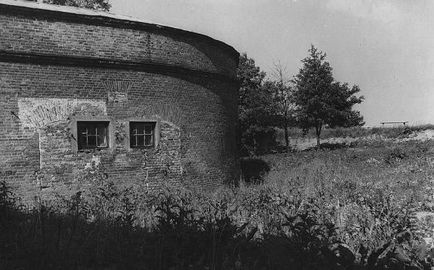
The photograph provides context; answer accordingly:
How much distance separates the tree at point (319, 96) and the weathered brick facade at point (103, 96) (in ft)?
50.9

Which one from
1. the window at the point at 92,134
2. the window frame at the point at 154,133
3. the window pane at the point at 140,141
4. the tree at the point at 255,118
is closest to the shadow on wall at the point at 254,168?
the tree at the point at 255,118

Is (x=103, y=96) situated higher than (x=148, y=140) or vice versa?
(x=103, y=96)

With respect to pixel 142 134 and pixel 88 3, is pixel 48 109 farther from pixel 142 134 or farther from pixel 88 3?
pixel 88 3

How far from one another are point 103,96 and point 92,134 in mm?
1080

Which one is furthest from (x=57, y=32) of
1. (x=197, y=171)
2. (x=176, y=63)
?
(x=197, y=171)

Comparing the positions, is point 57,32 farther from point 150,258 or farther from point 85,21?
point 150,258

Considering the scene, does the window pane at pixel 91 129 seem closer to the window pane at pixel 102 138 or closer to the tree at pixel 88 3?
the window pane at pixel 102 138

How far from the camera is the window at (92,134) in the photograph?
11.1 meters

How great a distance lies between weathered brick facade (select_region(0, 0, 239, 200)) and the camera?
1023 cm

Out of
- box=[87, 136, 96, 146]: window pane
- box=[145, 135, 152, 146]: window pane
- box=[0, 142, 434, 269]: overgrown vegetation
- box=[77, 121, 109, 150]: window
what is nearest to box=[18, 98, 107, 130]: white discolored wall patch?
box=[77, 121, 109, 150]: window

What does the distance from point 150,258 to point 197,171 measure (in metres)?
8.85

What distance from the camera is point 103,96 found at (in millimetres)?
11336

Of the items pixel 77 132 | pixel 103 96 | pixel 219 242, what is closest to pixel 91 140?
pixel 77 132

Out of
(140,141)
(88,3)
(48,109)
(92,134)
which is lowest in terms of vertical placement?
(140,141)
